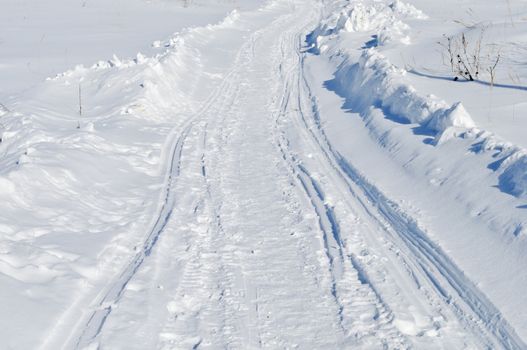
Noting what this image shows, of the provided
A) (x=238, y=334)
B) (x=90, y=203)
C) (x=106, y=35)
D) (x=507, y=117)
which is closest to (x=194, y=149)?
(x=90, y=203)

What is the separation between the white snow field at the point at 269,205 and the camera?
407 centimetres

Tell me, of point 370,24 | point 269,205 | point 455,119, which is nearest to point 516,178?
point 455,119

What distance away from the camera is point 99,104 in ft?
34.7

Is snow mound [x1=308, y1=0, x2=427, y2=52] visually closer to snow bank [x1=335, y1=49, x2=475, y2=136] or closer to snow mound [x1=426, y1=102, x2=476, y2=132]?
snow bank [x1=335, y1=49, x2=475, y2=136]

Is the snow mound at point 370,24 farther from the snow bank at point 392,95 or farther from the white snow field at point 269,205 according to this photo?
the white snow field at point 269,205

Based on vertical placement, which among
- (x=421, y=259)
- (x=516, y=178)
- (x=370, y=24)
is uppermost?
(x=516, y=178)

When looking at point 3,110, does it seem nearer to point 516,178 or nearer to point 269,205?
point 269,205

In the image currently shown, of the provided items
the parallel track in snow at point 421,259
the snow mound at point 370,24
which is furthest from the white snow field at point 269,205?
the snow mound at point 370,24

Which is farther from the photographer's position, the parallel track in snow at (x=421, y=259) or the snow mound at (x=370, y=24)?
the snow mound at (x=370, y=24)

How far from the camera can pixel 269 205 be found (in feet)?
20.2

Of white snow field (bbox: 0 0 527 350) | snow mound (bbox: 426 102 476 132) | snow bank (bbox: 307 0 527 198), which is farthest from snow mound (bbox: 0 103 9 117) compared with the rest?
snow mound (bbox: 426 102 476 132)

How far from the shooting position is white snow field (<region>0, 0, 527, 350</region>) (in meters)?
4.07

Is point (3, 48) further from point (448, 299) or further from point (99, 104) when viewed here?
point (448, 299)

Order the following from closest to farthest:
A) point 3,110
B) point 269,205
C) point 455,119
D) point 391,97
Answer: point 269,205 → point 455,119 → point 391,97 → point 3,110
